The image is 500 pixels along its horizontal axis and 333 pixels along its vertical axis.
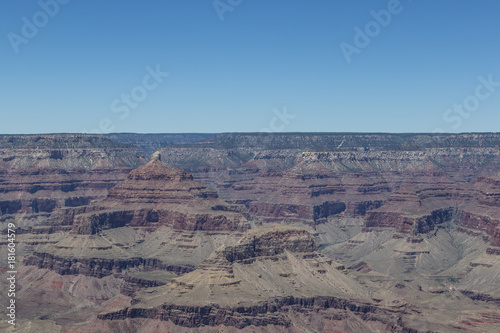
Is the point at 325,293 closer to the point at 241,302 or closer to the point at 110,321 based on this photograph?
the point at 241,302

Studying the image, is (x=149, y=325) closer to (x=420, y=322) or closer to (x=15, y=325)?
(x=15, y=325)

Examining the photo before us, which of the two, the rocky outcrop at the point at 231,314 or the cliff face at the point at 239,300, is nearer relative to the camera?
the rocky outcrop at the point at 231,314

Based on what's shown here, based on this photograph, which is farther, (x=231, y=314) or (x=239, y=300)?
(x=239, y=300)

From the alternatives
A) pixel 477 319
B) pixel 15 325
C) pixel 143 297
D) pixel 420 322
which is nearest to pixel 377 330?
pixel 420 322

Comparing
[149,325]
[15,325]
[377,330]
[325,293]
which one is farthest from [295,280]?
[15,325]

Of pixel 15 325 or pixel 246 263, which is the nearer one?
pixel 15 325

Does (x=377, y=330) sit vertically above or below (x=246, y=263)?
below

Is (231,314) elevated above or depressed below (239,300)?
below

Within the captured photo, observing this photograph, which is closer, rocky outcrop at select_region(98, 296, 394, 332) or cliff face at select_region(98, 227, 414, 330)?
rocky outcrop at select_region(98, 296, 394, 332)
